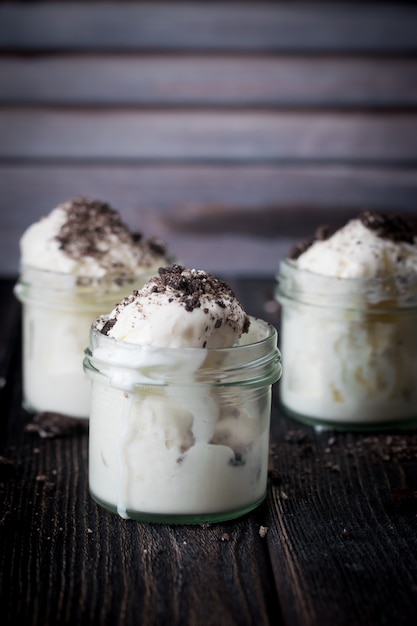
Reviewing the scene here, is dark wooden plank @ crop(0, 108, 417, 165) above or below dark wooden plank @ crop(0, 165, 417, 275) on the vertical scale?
above

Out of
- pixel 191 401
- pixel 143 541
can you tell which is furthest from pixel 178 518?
pixel 191 401

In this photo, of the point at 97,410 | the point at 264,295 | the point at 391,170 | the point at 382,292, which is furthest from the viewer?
the point at 391,170

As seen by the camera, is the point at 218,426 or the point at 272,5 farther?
the point at 272,5

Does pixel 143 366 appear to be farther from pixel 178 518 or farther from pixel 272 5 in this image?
pixel 272 5

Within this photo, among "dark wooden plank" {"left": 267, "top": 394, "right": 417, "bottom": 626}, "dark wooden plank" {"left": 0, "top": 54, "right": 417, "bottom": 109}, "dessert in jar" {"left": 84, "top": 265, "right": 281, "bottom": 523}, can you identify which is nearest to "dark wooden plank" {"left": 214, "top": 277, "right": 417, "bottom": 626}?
"dark wooden plank" {"left": 267, "top": 394, "right": 417, "bottom": 626}

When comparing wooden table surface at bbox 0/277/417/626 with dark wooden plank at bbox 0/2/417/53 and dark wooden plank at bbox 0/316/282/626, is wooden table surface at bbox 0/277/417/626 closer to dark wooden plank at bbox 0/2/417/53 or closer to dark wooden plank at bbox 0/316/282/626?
dark wooden plank at bbox 0/316/282/626

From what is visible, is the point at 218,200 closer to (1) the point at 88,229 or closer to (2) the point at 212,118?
(2) the point at 212,118

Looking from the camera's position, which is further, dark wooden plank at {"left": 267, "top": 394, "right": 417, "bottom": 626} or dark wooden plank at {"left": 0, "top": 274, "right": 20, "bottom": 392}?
dark wooden plank at {"left": 0, "top": 274, "right": 20, "bottom": 392}
